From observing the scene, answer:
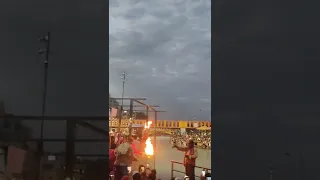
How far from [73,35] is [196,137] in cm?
84

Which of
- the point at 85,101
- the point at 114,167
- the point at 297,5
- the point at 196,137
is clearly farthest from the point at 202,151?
the point at 297,5

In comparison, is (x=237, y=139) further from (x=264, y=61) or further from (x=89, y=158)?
(x=89, y=158)

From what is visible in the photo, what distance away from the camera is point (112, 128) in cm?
189

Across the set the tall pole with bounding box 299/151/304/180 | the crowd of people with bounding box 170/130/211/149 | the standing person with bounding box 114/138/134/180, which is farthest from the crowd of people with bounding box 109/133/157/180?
the tall pole with bounding box 299/151/304/180

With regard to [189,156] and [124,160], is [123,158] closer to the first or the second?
[124,160]

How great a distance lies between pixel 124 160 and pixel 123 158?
0.04ft

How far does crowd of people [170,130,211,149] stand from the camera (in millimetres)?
1849

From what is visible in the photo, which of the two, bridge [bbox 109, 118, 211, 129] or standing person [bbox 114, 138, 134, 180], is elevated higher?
bridge [bbox 109, 118, 211, 129]

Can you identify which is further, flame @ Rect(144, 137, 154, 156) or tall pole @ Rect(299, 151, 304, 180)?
flame @ Rect(144, 137, 154, 156)

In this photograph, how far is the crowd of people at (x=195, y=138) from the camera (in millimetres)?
1849

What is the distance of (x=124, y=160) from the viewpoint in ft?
6.34

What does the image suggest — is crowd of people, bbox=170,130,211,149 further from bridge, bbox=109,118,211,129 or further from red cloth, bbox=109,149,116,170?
red cloth, bbox=109,149,116,170

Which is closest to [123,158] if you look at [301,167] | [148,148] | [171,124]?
[148,148]

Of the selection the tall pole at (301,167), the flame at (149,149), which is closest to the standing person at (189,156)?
the flame at (149,149)
